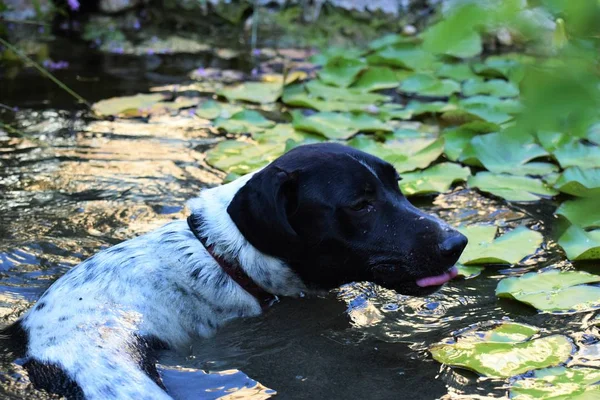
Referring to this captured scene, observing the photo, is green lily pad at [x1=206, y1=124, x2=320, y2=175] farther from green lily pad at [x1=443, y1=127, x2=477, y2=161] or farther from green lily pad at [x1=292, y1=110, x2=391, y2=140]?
green lily pad at [x1=443, y1=127, x2=477, y2=161]

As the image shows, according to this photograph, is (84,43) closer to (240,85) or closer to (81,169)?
(240,85)

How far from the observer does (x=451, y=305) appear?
3625mm

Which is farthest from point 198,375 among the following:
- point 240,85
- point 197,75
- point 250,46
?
point 250,46

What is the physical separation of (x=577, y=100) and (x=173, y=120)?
→ 17.5 feet

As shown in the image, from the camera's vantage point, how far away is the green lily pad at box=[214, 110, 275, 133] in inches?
235

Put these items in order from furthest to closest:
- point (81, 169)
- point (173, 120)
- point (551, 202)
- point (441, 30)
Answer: point (173, 120) < point (81, 169) < point (551, 202) < point (441, 30)

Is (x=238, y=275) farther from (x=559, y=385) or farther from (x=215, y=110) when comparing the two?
(x=215, y=110)

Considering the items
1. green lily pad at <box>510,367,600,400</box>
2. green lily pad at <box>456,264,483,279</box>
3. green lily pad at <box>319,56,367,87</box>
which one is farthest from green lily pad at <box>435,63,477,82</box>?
green lily pad at <box>510,367,600,400</box>

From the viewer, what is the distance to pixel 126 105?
6367 millimetres

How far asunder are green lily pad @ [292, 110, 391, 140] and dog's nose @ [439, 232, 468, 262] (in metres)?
2.58

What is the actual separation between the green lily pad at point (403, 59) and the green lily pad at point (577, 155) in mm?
2326

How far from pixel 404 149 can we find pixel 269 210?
246cm

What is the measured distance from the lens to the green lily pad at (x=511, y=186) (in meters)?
4.76

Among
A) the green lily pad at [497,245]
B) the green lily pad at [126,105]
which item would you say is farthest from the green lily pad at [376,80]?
the green lily pad at [497,245]
